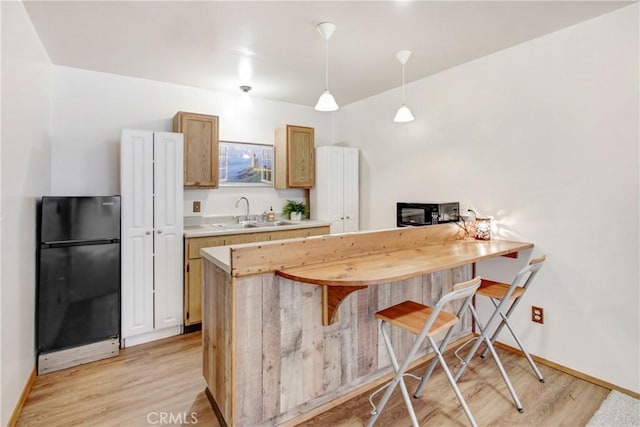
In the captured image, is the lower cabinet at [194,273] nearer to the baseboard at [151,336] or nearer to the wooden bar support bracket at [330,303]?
the baseboard at [151,336]

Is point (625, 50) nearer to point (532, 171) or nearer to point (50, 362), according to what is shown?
point (532, 171)

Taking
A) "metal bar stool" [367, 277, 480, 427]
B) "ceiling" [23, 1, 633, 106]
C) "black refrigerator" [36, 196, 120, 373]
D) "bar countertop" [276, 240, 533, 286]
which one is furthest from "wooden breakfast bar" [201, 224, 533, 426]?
"ceiling" [23, 1, 633, 106]

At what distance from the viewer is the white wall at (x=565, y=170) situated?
2.20 metres

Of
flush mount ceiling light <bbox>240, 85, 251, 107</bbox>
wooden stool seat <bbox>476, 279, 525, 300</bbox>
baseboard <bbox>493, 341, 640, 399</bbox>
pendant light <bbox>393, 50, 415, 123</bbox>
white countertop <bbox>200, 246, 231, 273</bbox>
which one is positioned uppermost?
flush mount ceiling light <bbox>240, 85, 251, 107</bbox>

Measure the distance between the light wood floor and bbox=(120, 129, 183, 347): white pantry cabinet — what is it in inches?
17.3

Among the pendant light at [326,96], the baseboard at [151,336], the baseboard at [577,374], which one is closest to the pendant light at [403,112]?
the pendant light at [326,96]

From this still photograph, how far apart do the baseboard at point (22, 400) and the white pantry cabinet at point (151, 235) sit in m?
0.63

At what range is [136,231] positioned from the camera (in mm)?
2916

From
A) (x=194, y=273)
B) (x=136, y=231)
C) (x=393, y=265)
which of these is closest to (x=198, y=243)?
(x=194, y=273)

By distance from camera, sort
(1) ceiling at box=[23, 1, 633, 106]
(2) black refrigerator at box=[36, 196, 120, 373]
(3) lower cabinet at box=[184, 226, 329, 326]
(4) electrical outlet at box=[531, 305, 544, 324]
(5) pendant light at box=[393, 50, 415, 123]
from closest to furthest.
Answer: (1) ceiling at box=[23, 1, 633, 106] < (2) black refrigerator at box=[36, 196, 120, 373] < (4) electrical outlet at box=[531, 305, 544, 324] < (5) pendant light at box=[393, 50, 415, 123] < (3) lower cabinet at box=[184, 226, 329, 326]

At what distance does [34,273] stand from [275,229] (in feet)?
6.60

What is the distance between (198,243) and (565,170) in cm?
312

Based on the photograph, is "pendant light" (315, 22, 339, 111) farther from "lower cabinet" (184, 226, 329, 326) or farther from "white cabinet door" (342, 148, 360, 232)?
"white cabinet door" (342, 148, 360, 232)

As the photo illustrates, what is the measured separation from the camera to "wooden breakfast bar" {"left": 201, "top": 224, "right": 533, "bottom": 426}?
170 cm
